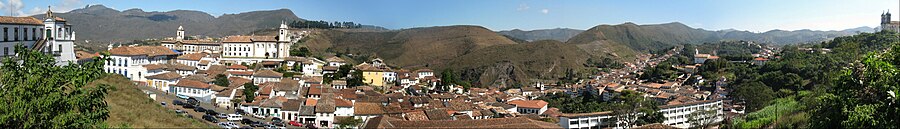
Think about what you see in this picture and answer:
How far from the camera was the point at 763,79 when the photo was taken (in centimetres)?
3788

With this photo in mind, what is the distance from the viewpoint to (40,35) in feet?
68.1

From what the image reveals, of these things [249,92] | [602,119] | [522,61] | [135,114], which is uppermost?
[522,61]

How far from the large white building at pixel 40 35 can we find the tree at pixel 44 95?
13.3m

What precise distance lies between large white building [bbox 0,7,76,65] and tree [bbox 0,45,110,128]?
13.3 metres

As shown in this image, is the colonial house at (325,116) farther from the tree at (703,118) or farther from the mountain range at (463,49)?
the mountain range at (463,49)

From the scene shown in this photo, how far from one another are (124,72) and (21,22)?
585 inches

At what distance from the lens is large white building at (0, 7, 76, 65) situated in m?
18.8

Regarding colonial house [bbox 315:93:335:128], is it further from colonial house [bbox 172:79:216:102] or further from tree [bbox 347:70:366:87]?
tree [bbox 347:70:366:87]

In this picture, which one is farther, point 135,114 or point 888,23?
point 888,23

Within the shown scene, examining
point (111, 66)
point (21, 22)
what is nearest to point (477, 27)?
point (111, 66)

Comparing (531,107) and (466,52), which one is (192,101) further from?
(466,52)

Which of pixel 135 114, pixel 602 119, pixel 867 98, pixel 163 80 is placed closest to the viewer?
pixel 867 98

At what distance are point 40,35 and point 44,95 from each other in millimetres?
16383

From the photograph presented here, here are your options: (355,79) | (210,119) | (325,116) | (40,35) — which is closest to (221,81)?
(355,79)
